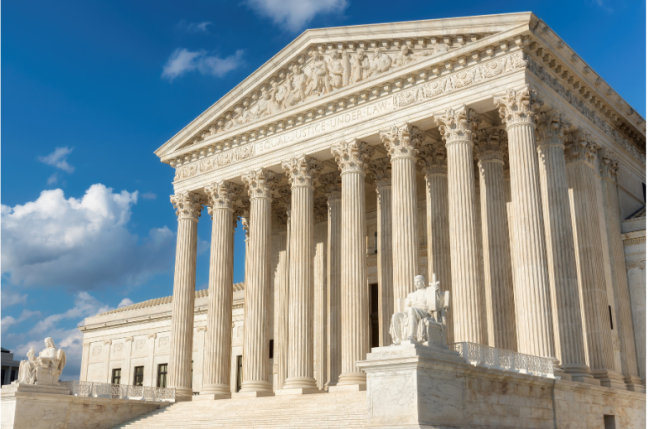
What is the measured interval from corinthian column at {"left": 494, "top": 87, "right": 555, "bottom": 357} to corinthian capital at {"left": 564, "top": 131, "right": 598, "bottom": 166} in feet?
12.5

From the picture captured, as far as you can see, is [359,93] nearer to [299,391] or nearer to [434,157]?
[434,157]

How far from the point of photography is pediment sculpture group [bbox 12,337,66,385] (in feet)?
99.3

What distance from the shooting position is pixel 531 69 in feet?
94.8

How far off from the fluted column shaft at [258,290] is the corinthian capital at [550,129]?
46.2 feet

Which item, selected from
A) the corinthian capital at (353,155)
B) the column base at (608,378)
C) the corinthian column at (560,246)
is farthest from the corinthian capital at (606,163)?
the corinthian capital at (353,155)

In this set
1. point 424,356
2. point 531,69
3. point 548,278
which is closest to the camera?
point 424,356

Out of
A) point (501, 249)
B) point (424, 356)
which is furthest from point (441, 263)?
point (424, 356)

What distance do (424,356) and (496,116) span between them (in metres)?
15.1

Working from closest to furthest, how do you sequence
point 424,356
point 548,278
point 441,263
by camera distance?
point 424,356, point 548,278, point 441,263

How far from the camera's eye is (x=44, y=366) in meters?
30.7

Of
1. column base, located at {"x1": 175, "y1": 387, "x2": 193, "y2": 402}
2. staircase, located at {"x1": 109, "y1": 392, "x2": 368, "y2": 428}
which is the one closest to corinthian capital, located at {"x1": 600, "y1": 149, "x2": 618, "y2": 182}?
staircase, located at {"x1": 109, "y1": 392, "x2": 368, "y2": 428}

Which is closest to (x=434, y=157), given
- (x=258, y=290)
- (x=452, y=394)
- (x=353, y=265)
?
(x=353, y=265)

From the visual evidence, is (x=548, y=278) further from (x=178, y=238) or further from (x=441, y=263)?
(x=178, y=238)

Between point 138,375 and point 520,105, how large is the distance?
119 feet
